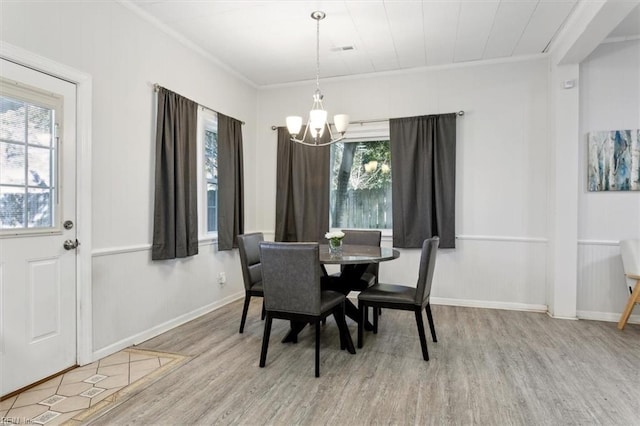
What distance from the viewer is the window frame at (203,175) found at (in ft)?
13.0

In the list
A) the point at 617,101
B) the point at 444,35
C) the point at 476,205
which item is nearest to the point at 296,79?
the point at 444,35

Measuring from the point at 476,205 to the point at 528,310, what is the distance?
51.5 inches

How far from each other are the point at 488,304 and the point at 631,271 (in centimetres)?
137

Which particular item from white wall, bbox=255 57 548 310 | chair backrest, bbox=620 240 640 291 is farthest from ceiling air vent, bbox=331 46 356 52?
chair backrest, bbox=620 240 640 291

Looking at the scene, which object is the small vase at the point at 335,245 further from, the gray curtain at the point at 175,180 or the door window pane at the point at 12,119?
the door window pane at the point at 12,119

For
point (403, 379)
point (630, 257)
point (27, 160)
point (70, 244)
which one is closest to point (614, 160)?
point (630, 257)

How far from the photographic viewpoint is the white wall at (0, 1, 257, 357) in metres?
2.47

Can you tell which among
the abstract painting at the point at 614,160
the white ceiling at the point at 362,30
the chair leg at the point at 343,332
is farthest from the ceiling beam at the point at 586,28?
the chair leg at the point at 343,332

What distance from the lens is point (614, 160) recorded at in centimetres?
372

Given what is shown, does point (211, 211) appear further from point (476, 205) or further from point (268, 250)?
point (476, 205)

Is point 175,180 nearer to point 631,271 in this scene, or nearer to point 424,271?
point 424,271

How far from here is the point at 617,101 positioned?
12.3 ft

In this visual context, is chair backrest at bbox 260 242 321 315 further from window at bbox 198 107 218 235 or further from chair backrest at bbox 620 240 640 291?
chair backrest at bbox 620 240 640 291

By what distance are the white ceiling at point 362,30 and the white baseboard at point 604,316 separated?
2.86 metres
